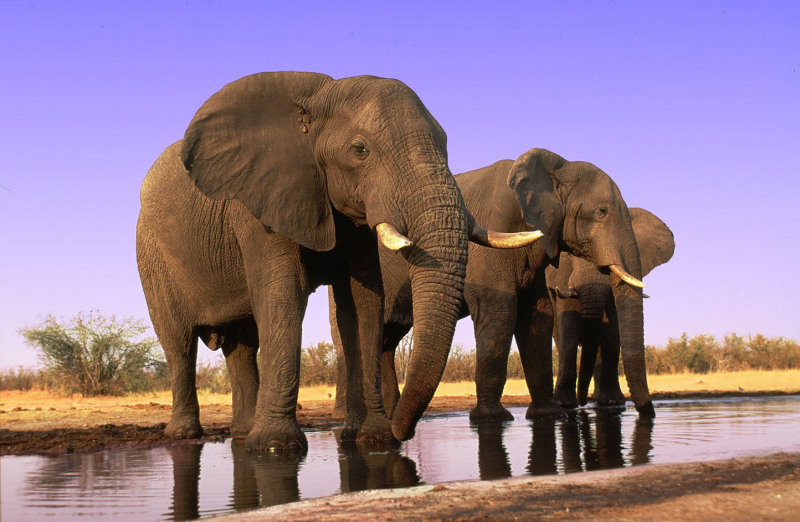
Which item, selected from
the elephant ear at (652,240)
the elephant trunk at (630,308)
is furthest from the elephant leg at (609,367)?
the elephant trunk at (630,308)

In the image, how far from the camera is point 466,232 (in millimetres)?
6953

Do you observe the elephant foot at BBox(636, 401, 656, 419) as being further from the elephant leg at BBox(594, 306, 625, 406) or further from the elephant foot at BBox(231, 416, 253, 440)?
the elephant foot at BBox(231, 416, 253, 440)

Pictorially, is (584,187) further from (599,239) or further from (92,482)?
(92,482)

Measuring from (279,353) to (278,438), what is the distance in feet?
2.27

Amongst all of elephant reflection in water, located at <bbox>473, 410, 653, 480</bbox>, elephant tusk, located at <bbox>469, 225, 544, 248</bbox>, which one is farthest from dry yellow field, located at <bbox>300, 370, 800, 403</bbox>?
Answer: elephant tusk, located at <bbox>469, 225, 544, 248</bbox>

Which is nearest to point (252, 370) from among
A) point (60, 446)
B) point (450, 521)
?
point (60, 446)

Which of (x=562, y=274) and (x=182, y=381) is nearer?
(x=182, y=381)

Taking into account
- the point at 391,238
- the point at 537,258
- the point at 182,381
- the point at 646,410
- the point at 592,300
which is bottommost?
the point at 646,410

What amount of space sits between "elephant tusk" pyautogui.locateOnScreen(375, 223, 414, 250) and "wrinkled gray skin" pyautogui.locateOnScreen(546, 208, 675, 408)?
8.16 meters

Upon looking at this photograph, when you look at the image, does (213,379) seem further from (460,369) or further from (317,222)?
(317,222)

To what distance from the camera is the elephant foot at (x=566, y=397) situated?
1448 cm

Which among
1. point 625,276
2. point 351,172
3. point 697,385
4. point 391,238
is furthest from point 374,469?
point 697,385

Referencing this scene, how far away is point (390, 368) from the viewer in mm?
12625

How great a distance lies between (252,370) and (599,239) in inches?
193
